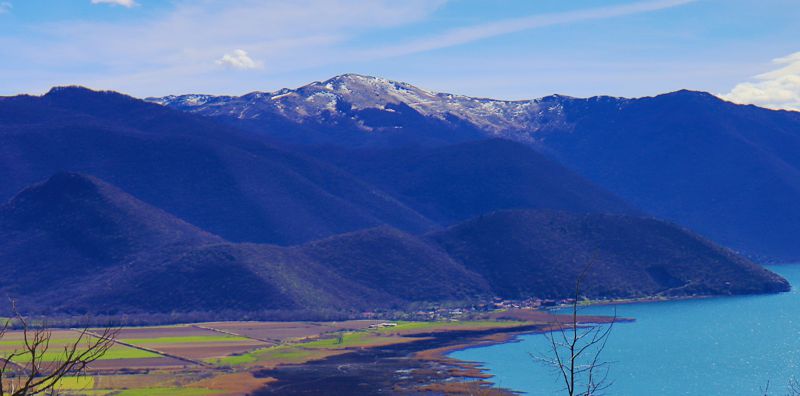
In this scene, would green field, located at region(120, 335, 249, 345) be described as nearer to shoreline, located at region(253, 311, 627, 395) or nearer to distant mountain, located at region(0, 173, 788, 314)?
shoreline, located at region(253, 311, 627, 395)

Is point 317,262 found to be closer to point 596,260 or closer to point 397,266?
point 397,266

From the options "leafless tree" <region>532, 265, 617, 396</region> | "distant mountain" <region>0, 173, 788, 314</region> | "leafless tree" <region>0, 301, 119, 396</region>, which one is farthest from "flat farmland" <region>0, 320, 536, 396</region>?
"leafless tree" <region>0, 301, 119, 396</region>

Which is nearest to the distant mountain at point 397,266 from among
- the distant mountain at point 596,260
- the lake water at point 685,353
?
the distant mountain at point 596,260

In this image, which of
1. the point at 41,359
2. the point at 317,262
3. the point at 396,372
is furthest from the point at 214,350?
the point at 41,359

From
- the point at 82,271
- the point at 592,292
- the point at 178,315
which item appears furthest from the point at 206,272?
the point at 592,292

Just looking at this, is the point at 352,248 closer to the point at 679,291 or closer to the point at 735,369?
the point at 679,291

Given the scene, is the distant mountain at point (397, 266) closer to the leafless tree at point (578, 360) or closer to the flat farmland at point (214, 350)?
the flat farmland at point (214, 350)
